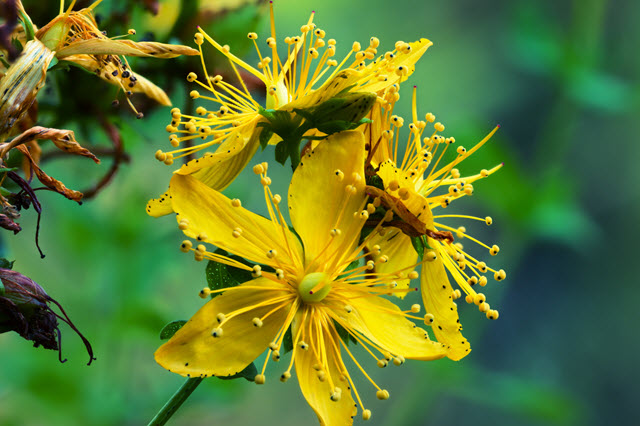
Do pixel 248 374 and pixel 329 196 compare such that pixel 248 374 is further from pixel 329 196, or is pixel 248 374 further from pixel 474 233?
pixel 474 233

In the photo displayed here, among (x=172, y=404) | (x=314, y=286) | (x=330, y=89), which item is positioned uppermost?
(x=330, y=89)

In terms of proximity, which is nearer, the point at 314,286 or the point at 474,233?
the point at 314,286

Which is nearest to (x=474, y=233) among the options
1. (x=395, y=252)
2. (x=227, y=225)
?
(x=395, y=252)

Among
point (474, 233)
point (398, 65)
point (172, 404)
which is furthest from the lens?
point (474, 233)

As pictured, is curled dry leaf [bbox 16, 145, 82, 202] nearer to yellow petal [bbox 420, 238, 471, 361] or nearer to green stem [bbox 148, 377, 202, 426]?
green stem [bbox 148, 377, 202, 426]

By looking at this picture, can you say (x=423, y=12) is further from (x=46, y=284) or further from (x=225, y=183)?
(x=225, y=183)

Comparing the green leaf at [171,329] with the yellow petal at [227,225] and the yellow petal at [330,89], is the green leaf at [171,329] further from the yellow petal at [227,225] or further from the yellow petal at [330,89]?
the yellow petal at [330,89]

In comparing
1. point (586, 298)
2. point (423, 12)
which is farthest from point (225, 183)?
point (586, 298)
